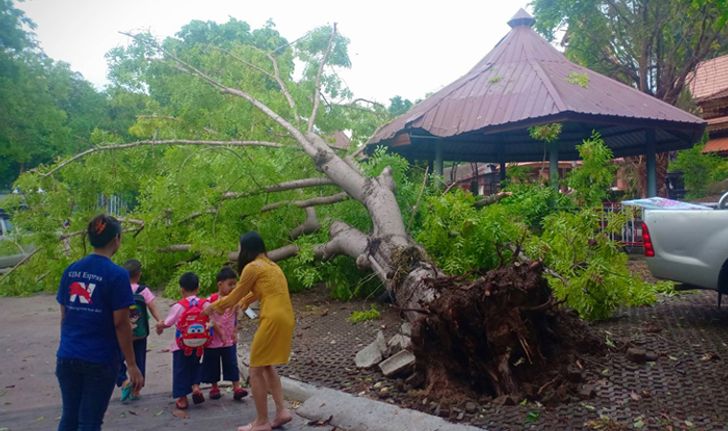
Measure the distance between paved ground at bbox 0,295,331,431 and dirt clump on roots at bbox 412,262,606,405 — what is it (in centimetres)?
106

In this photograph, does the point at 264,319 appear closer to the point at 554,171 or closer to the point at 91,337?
the point at 91,337

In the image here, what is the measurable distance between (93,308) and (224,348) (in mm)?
2026

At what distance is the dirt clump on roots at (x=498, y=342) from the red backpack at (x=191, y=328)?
66.3 inches

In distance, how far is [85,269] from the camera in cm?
326

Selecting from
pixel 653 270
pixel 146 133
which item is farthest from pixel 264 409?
pixel 146 133

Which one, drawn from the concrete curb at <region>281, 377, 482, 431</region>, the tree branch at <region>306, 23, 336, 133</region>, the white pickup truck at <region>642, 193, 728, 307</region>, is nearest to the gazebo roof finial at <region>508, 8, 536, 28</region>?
the tree branch at <region>306, 23, 336, 133</region>

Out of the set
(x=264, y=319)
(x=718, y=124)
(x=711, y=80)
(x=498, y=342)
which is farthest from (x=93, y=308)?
(x=711, y=80)

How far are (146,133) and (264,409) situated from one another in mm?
10238

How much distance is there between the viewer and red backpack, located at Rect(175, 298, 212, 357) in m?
4.93

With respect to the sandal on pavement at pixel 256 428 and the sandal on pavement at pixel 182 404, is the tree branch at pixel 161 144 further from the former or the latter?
the sandal on pavement at pixel 256 428

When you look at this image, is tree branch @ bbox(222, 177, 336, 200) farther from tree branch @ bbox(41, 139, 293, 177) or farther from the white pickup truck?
the white pickup truck

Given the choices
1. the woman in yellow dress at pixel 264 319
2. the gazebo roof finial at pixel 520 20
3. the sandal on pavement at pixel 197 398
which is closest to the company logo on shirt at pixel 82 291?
the woman in yellow dress at pixel 264 319

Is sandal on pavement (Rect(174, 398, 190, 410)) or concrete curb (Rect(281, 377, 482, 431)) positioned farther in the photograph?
sandal on pavement (Rect(174, 398, 190, 410))

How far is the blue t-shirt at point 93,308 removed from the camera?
322 centimetres
